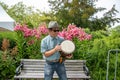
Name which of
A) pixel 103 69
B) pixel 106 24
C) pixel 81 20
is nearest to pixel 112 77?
pixel 103 69

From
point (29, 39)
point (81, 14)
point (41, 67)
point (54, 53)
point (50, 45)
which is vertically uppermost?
point (50, 45)

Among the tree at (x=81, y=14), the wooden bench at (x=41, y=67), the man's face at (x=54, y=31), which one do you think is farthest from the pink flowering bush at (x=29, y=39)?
the tree at (x=81, y=14)

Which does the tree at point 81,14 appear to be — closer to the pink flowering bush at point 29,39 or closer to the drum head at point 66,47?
the pink flowering bush at point 29,39

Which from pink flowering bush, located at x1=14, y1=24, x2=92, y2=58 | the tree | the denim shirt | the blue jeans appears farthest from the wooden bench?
the tree

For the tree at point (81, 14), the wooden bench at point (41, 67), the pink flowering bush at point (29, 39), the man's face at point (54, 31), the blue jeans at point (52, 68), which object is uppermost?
the man's face at point (54, 31)

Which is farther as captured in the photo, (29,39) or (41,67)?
(29,39)

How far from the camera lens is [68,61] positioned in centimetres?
947

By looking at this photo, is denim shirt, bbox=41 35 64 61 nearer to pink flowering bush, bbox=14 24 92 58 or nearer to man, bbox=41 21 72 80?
man, bbox=41 21 72 80

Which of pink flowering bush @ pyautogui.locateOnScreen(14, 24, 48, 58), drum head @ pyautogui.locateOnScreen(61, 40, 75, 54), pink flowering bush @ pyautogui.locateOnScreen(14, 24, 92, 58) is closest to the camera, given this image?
drum head @ pyautogui.locateOnScreen(61, 40, 75, 54)

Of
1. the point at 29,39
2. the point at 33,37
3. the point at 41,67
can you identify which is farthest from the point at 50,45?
the point at 29,39

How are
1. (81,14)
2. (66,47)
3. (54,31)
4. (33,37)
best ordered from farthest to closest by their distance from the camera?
(81,14) < (33,37) < (54,31) < (66,47)

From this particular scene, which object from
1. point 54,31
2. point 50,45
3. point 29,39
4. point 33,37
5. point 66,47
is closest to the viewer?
point 66,47

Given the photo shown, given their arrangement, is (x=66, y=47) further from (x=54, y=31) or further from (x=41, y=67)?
(x=41, y=67)

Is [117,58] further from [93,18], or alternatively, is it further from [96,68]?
[93,18]
